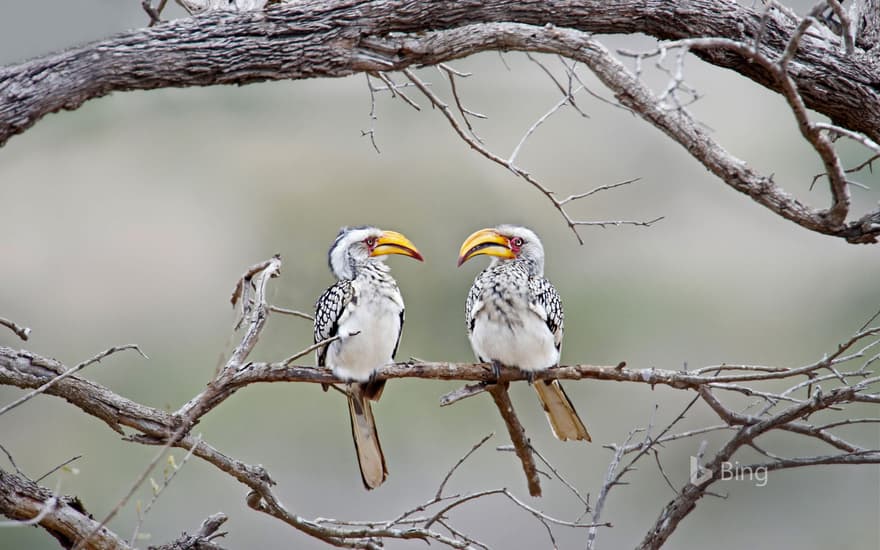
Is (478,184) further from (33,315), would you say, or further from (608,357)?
(33,315)

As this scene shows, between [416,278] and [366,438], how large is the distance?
1243cm

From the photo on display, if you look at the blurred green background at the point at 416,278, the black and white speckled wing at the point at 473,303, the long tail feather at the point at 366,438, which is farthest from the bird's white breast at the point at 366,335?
the blurred green background at the point at 416,278

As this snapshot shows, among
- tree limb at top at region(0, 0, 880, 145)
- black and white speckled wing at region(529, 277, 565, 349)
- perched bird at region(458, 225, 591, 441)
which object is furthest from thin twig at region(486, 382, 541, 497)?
tree limb at top at region(0, 0, 880, 145)

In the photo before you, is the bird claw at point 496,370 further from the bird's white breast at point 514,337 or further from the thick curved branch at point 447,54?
the thick curved branch at point 447,54

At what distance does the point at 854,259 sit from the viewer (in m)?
15.2

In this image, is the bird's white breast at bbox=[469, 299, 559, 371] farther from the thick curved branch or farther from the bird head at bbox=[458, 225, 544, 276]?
the thick curved branch

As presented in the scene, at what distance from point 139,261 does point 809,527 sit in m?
9.47

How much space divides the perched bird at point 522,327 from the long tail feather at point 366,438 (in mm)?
430

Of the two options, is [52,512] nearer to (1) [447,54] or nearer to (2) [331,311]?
(2) [331,311]

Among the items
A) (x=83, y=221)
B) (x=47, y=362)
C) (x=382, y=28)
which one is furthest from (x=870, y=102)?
(x=83, y=221)

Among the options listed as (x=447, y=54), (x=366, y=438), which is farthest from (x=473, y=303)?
(x=447, y=54)

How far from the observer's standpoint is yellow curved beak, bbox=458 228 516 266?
3791 mm

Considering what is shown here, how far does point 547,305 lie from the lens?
3588mm

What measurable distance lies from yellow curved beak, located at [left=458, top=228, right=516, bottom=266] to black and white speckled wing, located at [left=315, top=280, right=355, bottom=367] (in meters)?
0.48
